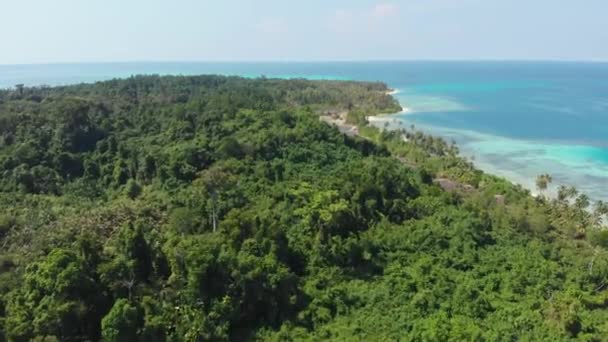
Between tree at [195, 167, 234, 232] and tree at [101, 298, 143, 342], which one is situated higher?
tree at [195, 167, 234, 232]

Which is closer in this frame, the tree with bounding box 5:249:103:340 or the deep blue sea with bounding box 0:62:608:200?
the tree with bounding box 5:249:103:340

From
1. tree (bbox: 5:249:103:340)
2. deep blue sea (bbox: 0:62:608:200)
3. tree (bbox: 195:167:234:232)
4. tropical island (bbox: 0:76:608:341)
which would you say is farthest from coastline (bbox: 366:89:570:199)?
tree (bbox: 5:249:103:340)

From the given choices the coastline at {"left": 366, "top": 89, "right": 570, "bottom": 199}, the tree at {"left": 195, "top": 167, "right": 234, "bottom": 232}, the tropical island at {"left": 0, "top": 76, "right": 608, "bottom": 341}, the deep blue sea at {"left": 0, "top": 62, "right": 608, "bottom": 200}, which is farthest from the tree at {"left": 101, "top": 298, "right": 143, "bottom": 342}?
the deep blue sea at {"left": 0, "top": 62, "right": 608, "bottom": 200}

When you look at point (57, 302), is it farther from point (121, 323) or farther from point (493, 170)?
point (493, 170)

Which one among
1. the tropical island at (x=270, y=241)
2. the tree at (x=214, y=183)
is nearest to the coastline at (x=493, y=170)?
the tropical island at (x=270, y=241)

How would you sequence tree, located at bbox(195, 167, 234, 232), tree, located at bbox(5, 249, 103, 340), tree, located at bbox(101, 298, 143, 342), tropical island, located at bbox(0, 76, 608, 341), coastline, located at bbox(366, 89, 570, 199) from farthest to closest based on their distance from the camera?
coastline, located at bbox(366, 89, 570, 199), tree, located at bbox(195, 167, 234, 232), tropical island, located at bbox(0, 76, 608, 341), tree, located at bbox(5, 249, 103, 340), tree, located at bbox(101, 298, 143, 342)

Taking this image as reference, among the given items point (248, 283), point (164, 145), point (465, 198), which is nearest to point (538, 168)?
point (465, 198)

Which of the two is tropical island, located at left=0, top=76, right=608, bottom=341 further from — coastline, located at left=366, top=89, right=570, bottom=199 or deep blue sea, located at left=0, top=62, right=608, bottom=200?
deep blue sea, located at left=0, top=62, right=608, bottom=200

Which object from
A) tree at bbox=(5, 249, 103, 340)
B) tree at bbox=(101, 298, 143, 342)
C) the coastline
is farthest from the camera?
the coastline

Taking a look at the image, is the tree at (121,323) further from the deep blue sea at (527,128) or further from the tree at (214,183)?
the deep blue sea at (527,128)
